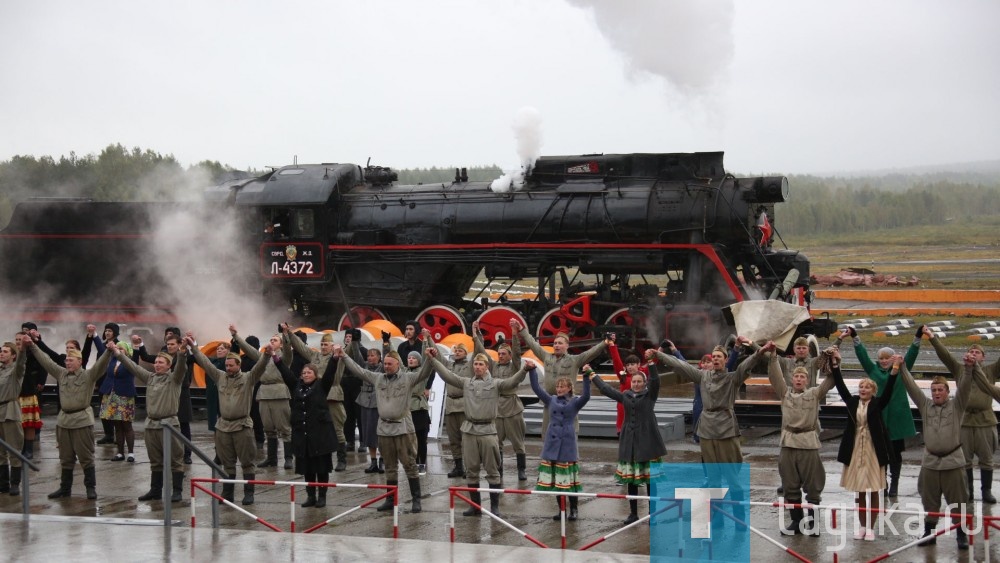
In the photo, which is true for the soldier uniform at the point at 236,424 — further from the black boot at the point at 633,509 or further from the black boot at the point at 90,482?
the black boot at the point at 633,509

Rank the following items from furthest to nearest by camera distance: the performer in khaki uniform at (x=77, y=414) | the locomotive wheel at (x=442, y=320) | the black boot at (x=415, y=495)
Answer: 1. the locomotive wheel at (x=442, y=320)
2. the performer in khaki uniform at (x=77, y=414)
3. the black boot at (x=415, y=495)

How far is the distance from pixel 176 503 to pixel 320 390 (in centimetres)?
207

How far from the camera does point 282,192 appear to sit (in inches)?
961

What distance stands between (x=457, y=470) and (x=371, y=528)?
2785mm

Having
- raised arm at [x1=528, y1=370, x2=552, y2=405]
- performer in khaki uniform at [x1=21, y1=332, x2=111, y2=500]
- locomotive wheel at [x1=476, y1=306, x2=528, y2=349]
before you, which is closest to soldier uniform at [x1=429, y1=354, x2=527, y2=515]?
raised arm at [x1=528, y1=370, x2=552, y2=405]

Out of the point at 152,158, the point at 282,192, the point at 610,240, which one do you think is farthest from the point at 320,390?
the point at 152,158

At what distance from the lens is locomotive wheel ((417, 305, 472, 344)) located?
23469 mm

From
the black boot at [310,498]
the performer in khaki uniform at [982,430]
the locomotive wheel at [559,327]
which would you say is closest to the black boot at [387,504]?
the black boot at [310,498]

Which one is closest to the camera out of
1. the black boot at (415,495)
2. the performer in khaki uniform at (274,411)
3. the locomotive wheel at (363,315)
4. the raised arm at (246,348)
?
the black boot at (415,495)

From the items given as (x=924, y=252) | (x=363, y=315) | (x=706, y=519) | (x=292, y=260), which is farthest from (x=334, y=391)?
(x=924, y=252)

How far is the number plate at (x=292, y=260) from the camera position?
79.9 ft

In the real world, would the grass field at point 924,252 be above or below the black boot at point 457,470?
above

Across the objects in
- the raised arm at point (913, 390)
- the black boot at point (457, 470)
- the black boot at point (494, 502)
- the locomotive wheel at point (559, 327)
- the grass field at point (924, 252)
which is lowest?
the black boot at point (494, 502)

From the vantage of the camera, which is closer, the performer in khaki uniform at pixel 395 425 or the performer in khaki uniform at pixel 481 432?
the performer in khaki uniform at pixel 481 432
